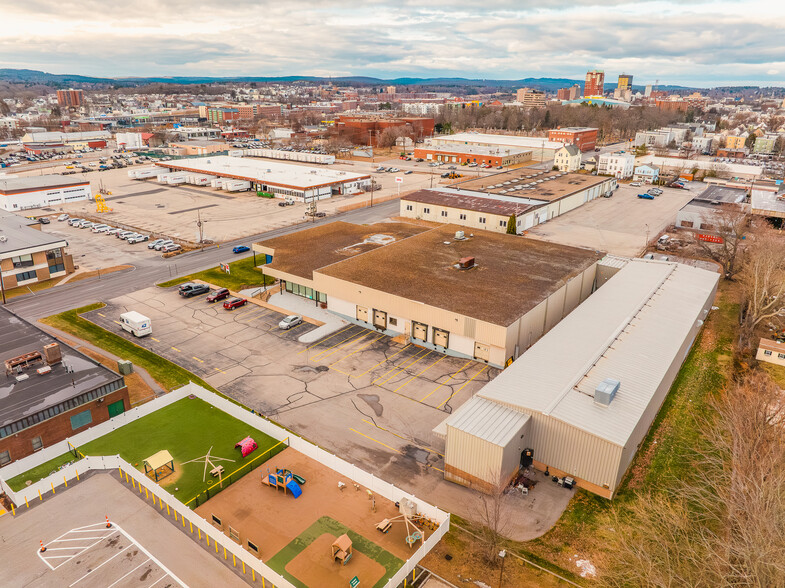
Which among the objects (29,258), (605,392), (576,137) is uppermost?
(576,137)

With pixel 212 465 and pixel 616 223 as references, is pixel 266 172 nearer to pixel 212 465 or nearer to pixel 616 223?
pixel 616 223

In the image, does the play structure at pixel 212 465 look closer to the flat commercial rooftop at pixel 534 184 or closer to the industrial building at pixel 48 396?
the industrial building at pixel 48 396

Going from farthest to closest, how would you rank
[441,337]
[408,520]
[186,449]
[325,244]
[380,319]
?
1. [325,244]
2. [380,319]
3. [441,337]
4. [186,449]
5. [408,520]

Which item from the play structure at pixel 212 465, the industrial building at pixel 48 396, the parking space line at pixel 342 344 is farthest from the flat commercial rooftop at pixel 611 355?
the industrial building at pixel 48 396

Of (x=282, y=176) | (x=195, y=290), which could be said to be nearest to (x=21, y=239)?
(x=195, y=290)

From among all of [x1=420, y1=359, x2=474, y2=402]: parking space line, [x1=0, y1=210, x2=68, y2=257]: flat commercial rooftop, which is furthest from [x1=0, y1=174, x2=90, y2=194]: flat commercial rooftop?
[x1=420, y1=359, x2=474, y2=402]: parking space line

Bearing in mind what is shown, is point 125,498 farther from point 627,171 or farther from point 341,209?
point 627,171
